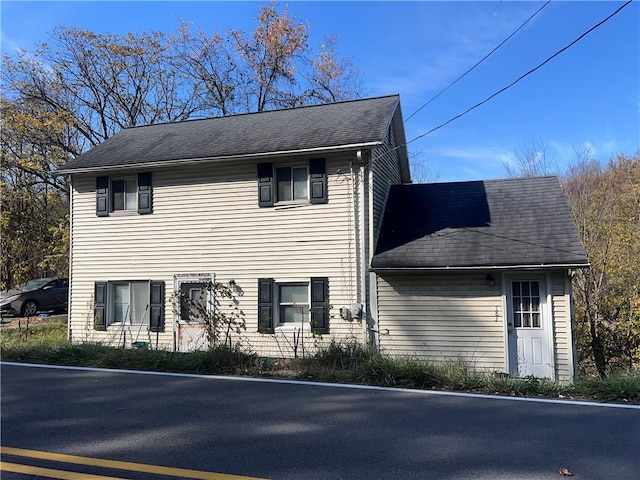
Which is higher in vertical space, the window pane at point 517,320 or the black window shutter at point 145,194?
the black window shutter at point 145,194

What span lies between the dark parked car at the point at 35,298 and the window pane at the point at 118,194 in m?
8.55

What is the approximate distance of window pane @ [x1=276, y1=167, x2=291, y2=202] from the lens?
12.0 m

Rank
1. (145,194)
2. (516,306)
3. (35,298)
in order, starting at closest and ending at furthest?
(516,306) < (145,194) < (35,298)

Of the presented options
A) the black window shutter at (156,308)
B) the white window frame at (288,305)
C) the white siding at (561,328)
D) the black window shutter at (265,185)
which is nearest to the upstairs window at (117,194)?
the black window shutter at (156,308)

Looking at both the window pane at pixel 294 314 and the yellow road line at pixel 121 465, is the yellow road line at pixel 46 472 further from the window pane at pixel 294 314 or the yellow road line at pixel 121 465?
the window pane at pixel 294 314

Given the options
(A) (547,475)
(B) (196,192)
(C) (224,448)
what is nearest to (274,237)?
(B) (196,192)

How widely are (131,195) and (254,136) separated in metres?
3.57

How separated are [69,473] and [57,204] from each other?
68.6ft

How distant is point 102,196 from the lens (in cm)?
1316

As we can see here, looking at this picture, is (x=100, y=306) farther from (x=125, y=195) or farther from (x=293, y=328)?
(x=293, y=328)

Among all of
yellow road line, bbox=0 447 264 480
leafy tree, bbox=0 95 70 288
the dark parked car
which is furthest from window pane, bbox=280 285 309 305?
the dark parked car

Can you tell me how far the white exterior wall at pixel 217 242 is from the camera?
11.5 metres

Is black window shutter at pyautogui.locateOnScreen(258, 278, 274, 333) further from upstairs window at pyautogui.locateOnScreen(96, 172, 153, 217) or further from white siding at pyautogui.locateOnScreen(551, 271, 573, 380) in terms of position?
white siding at pyautogui.locateOnScreen(551, 271, 573, 380)

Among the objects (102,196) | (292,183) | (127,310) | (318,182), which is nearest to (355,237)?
(318,182)
